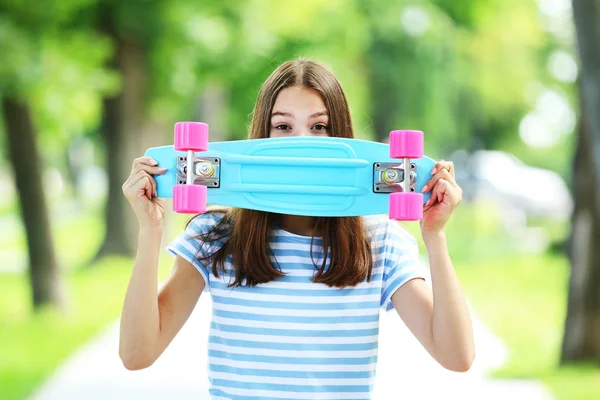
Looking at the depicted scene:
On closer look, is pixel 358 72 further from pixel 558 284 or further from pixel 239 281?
pixel 239 281

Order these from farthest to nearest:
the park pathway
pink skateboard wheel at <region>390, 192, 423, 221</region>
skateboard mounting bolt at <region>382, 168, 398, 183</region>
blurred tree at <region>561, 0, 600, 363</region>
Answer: blurred tree at <region>561, 0, 600, 363</region> < the park pathway < skateboard mounting bolt at <region>382, 168, 398, 183</region> < pink skateboard wheel at <region>390, 192, 423, 221</region>

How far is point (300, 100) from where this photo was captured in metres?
2.13

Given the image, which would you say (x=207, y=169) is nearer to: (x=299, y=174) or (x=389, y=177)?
(x=299, y=174)

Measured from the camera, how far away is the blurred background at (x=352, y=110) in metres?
6.41

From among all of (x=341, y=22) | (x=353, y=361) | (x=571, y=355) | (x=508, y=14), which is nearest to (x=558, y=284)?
(x=341, y=22)

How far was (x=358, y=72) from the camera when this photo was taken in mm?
21500

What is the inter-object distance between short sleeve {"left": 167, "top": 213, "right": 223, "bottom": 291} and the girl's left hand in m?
0.52

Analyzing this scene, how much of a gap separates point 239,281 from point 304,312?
173mm

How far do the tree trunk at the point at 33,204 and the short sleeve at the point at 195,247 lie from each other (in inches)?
262

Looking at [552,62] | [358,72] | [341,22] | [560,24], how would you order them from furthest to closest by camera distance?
[552,62]
[560,24]
[358,72]
[341,22]

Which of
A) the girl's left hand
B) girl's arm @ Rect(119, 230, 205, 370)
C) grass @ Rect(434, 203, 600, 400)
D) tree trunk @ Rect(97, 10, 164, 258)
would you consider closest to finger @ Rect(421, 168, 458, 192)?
the girl's left hand

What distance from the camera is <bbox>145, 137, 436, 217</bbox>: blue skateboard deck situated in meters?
2.03

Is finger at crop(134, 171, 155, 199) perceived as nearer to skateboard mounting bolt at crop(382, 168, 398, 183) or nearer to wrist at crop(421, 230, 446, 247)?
skateboard mounting bolt at crop(382, 168, 398, 183)

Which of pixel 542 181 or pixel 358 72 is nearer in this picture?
pixel 358 72
